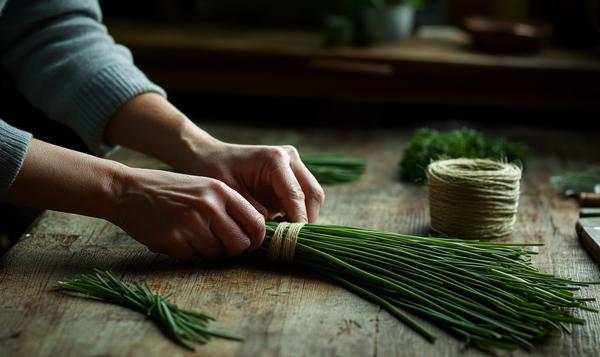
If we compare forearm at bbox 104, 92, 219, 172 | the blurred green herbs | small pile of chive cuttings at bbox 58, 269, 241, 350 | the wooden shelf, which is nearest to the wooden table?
small pile of chive cuttings at bbox 58, 269, 241, 350

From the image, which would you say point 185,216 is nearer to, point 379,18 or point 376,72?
point 376,72

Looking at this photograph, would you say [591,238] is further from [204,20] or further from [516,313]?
[204,20]

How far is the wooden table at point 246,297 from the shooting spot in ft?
2.91

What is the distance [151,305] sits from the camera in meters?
0.97

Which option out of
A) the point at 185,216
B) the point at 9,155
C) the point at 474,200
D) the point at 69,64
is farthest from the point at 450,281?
the point at 69,64

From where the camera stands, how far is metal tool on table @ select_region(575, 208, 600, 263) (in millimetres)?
1228

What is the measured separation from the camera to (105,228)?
133cm

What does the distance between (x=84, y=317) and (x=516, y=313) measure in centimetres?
80

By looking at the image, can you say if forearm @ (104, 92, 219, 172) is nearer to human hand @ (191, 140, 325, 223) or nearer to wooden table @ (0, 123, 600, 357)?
human hand @ (191, 140, 325, 223)

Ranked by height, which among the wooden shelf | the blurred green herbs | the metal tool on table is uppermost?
the metal tool on table

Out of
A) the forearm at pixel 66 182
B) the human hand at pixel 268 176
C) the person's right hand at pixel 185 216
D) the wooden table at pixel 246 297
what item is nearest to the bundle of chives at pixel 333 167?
the wooden table at pixel 246 297

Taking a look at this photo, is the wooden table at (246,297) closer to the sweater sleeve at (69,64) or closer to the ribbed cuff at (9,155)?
the ribbed cuff at (9,155)

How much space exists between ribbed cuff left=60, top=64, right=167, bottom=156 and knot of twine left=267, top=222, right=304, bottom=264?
25.0 inches

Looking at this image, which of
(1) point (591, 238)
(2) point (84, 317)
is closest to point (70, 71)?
(2) point (84, 317)
